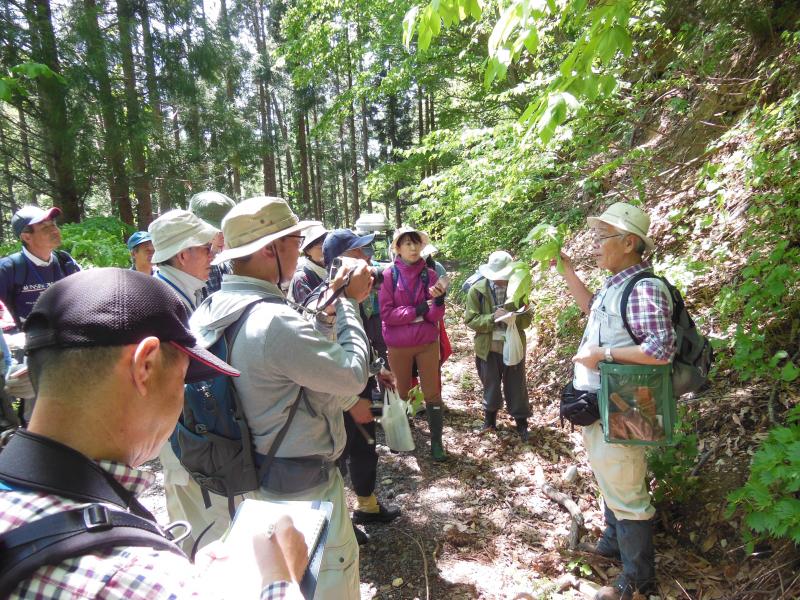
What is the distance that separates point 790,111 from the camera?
394cm

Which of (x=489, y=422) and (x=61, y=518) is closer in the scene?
(x=61, y=518)

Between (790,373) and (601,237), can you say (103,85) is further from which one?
(790,373)

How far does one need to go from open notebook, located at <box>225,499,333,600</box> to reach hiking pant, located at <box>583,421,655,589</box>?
79.7 inches

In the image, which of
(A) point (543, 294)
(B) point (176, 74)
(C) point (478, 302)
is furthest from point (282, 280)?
(B) point (176, 74)

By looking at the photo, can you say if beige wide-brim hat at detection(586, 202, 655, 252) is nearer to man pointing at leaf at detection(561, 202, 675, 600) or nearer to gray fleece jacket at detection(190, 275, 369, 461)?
man pointing at leaf at detection(561, 202, 675, 600)

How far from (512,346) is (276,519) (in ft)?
12.8

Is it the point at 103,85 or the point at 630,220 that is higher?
the point at 103,85

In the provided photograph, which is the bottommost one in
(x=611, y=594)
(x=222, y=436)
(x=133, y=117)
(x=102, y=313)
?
(x=611, y=594)

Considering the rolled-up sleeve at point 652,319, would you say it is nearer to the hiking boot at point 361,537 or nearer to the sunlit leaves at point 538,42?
the sunlit leaves at point 538,42

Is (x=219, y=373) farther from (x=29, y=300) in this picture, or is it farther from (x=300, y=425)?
(x=29, y=300)

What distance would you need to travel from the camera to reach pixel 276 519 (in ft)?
3.67

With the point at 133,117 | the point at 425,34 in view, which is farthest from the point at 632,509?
the point at 133,117

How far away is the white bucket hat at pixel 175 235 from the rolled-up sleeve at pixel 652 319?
8.83 ft

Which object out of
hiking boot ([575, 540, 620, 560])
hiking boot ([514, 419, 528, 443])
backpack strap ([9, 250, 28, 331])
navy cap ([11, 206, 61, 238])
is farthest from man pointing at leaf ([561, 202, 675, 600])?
backpack strap ([9, 250, 28, 331])
